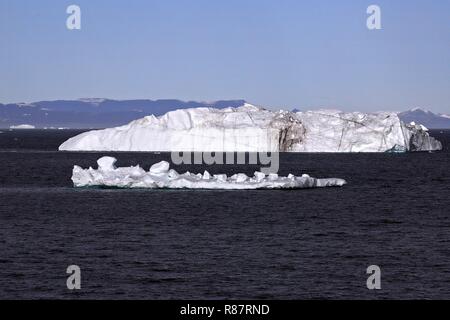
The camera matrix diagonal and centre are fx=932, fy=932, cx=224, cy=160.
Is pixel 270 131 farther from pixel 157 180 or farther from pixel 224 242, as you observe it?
pixel 224 242

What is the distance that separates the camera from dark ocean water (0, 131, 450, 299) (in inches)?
1009

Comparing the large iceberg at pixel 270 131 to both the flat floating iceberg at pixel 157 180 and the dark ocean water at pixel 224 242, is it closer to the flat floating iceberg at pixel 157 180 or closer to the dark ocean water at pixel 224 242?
the dark ocean water at pixel 224 242

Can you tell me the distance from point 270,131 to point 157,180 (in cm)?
4332

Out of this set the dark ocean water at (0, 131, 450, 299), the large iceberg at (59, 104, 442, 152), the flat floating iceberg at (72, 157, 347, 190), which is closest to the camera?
the dark ocean water at (0, 131, 450, 299)

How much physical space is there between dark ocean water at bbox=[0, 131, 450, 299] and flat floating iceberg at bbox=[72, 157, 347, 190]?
0.71 metres

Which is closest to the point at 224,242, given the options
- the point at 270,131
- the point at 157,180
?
the point at 157,180

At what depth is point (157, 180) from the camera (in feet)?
178

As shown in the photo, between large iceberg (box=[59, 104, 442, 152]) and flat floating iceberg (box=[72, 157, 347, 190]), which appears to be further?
large iceberg (box=[59, 104, 442, 152])

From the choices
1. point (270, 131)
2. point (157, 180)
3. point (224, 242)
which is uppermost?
point (224, 242)

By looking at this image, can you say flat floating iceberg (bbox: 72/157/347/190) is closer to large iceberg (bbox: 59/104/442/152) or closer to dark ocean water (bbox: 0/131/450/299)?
dark ocean water (bbox: 0/131/450/299)

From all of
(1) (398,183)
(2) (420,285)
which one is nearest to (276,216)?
(2) (420,285)

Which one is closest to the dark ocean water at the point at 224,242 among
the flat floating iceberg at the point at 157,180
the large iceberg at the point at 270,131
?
the flat floating iceberg at the point at 157,180

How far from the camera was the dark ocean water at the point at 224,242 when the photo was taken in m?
25.6

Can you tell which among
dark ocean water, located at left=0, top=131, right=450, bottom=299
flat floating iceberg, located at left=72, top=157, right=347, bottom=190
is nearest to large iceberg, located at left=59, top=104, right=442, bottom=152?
dark ocean water, located at left=0, top=131, right=450, bottom=299
